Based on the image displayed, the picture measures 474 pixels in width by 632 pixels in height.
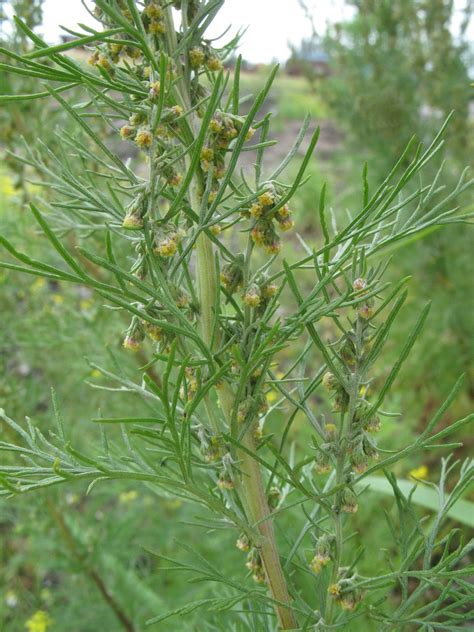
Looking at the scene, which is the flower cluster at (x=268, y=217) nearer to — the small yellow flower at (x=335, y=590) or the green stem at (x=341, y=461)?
the green stem at (x=341, y=461)

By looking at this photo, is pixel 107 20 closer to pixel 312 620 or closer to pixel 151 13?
pixel 151 13

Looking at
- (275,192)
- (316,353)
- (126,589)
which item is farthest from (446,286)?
(275,192)

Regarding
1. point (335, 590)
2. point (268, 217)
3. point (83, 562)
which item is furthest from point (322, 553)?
point (83, 562)

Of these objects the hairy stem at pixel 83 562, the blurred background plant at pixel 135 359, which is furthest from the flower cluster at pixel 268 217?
the hairy stem at pixel 83 562

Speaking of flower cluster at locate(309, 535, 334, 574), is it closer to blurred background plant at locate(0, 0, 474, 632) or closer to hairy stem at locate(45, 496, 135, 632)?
blurred background plant at locate(0, 0, 474, 632)

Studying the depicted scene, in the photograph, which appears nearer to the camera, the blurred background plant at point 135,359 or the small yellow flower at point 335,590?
the small yellow flower at point 335,590

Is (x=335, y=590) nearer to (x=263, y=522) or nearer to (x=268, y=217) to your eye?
(x=263, y=522)

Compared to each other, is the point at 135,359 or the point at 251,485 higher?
the point at 251,485

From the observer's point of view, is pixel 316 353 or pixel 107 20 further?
pixel 316 353
